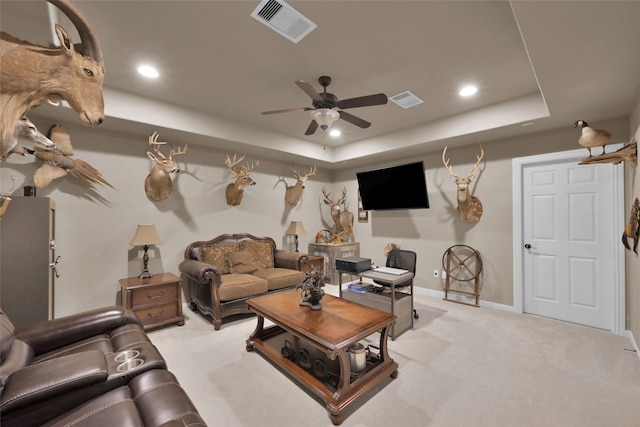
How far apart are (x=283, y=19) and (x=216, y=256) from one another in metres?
3.16

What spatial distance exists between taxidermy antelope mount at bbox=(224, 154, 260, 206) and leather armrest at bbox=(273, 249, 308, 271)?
44.6 inches

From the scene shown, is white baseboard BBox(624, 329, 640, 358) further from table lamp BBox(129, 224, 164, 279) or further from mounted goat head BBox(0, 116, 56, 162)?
table lamp BBox(129, 224, 164, 279)

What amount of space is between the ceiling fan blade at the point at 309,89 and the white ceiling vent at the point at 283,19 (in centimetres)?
35

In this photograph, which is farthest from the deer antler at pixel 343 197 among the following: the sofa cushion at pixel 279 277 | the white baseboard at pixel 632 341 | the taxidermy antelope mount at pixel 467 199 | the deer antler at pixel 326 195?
the white baseboard at pixel 632 341

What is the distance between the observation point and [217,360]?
2.52m

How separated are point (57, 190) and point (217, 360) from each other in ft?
8.90

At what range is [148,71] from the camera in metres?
2.66

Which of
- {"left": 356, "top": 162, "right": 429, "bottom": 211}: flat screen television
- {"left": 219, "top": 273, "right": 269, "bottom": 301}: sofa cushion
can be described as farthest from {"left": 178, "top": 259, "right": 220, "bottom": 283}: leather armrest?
{"left": 356, "top": 162, "right": 429, "bottom": 211}: flat screen television

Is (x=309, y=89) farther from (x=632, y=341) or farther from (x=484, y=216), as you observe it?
(x=632, y=341)

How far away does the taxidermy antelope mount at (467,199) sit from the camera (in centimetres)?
397

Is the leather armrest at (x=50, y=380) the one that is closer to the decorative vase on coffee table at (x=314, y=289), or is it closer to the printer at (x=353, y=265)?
the decorative vase on coffee table at (x=314, y=289)

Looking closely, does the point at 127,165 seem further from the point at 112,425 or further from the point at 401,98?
the point at 401,98

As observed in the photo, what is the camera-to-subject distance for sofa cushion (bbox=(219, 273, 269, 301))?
3.29 meters

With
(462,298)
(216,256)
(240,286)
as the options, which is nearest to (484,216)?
(462,298)
